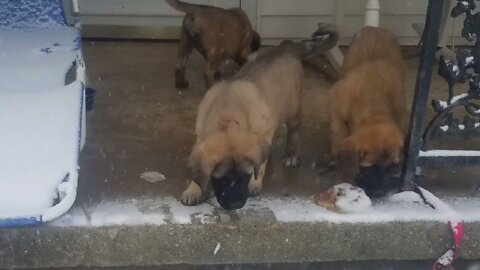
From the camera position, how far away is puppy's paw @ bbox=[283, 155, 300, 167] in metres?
4.00

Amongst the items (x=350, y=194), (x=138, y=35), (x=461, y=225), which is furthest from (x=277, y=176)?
(x=138, y=35)

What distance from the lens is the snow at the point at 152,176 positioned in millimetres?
3742

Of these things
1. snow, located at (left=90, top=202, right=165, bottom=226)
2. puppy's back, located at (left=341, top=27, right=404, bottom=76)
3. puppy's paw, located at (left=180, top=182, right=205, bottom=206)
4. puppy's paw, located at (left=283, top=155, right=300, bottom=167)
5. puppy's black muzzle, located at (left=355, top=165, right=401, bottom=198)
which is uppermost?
puppy's back, located at (left=341, top=27, right=404, bottom=76)

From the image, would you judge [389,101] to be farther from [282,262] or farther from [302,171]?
[282,262]

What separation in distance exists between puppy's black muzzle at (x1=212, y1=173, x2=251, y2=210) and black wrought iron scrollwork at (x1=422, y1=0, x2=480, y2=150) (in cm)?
97

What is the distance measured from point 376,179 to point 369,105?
521 mm

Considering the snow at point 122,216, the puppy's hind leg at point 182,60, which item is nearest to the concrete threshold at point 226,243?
the snow at point 122,216

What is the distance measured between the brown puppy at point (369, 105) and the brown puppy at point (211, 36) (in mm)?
1022

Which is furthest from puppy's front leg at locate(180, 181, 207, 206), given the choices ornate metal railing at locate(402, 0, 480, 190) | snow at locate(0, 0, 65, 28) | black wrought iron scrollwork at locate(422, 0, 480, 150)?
snow at locate(0, 0, 65, 28)

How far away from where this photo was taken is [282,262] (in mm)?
3502

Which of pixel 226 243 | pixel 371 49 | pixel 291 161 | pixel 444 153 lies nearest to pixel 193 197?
pixel 226 243

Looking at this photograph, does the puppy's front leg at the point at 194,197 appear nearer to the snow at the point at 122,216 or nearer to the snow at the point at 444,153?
the snow at the point at 122,216

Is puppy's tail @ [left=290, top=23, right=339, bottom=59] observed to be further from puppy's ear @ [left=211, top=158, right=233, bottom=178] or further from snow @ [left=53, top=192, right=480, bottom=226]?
puppy's ear @ [left=211, top=158, right=233, bottom=178]

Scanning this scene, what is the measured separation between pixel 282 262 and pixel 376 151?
0.72 metres
